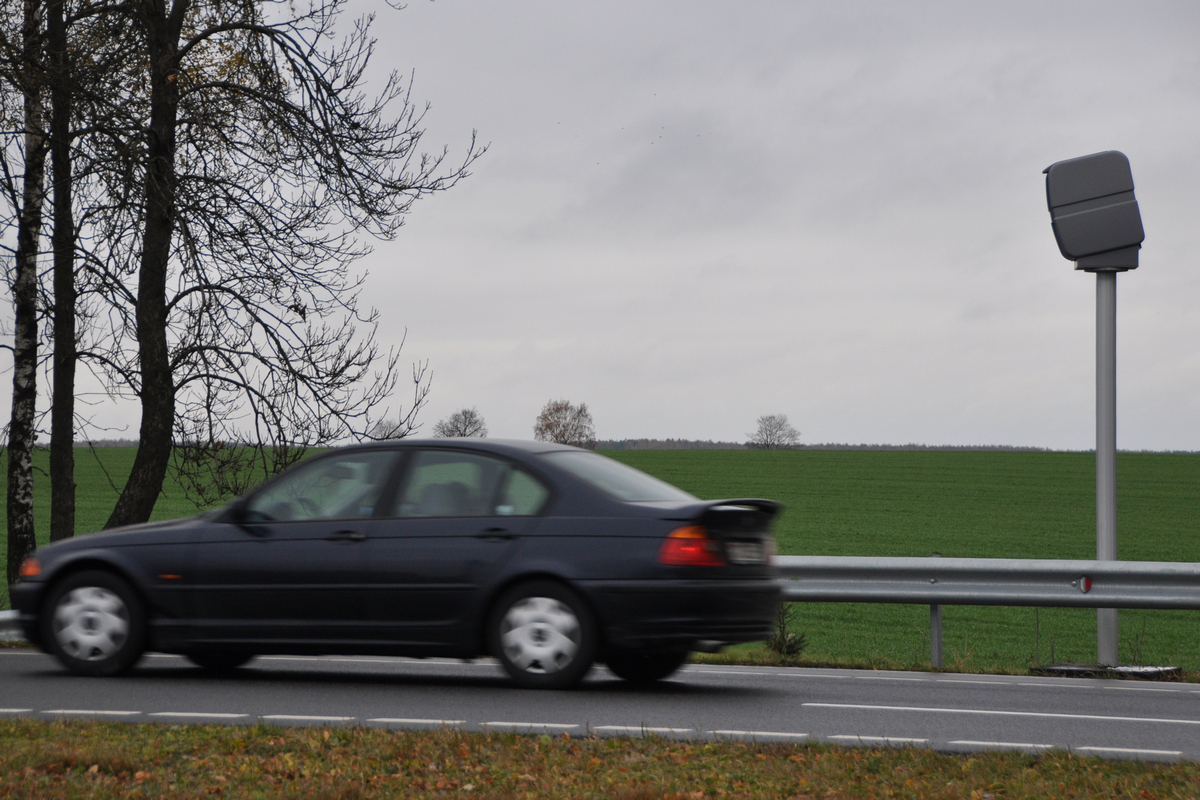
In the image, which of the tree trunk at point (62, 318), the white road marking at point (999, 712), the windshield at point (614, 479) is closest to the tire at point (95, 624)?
the windshield at point (614, 479)

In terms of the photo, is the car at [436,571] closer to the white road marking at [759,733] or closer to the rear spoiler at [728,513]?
the rear spoiler at [728,513]

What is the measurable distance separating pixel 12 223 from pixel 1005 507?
38961 mm

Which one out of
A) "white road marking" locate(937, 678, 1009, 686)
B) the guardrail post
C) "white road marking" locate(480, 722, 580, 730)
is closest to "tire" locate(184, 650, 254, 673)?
"white road marking" locate(480, 722, 580, 730)

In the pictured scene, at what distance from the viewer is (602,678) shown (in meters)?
8.98

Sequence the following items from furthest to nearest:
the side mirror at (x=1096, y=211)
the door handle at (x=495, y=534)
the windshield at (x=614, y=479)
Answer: the side mirror at (x=1096, y=211) < the windshield at (x=614, y=479) < the door handle at (x=495, y=534)

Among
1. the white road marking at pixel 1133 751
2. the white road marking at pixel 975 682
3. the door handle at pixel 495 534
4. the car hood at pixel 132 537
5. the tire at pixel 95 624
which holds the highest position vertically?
the door handle at pixel 495 534

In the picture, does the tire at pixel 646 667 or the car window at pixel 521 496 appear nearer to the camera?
the car window at pixel 521 496

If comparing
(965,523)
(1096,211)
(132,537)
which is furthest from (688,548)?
(965,523)

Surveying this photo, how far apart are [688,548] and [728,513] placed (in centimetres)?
35

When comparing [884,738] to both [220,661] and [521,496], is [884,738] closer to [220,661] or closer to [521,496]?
[521,496]

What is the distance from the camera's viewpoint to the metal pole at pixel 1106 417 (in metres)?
10.6

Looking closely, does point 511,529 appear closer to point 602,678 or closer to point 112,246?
point 602,678

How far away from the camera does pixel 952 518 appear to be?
1668 inches

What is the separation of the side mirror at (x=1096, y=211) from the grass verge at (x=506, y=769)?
6067mm
